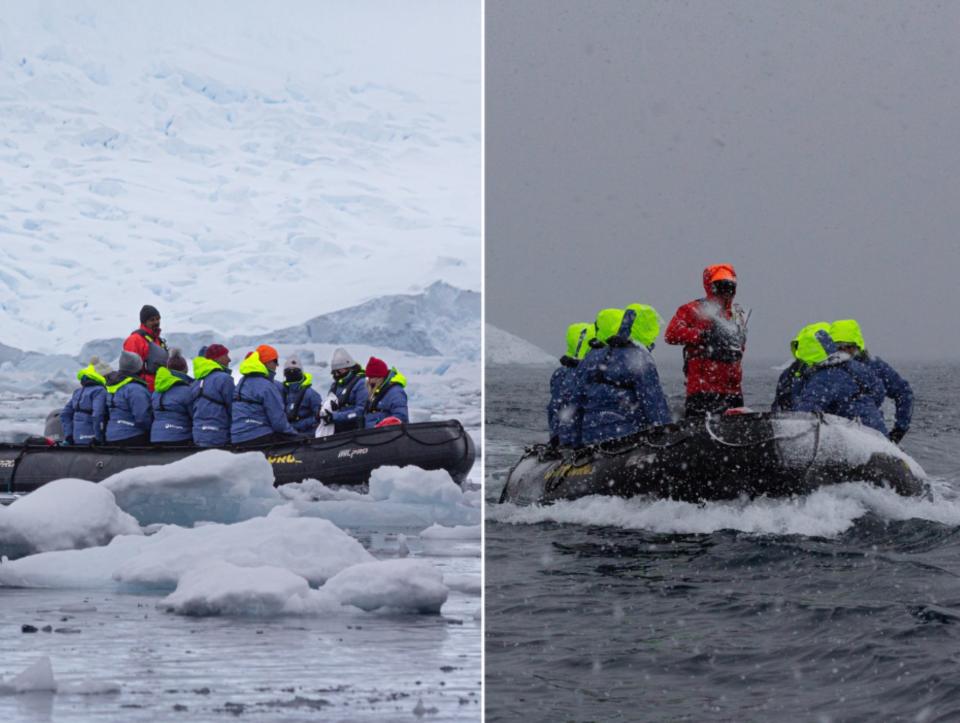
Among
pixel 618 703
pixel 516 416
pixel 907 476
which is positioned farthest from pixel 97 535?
pixel 516 416

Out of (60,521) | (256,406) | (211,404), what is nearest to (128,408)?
(211,404)

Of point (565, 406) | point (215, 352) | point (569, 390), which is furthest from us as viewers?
point (215, 352)

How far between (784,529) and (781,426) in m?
0.46

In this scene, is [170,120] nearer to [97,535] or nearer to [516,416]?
[516,416]

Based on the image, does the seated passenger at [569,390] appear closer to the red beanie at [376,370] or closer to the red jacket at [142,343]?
the red beanie at [376,370]

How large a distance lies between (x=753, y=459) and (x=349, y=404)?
10.5ft

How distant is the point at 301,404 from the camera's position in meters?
9.61

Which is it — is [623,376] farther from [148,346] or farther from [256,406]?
[148,346]

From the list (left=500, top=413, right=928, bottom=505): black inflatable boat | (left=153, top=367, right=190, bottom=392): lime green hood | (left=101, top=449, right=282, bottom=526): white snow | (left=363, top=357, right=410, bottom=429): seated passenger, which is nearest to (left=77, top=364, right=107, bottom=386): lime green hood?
(left=153, top=367, right=190, bottom=392): lime green hood

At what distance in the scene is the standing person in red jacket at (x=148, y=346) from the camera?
8492mm

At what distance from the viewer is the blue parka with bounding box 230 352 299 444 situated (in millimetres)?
8109

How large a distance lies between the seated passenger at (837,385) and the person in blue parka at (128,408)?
4.08 metres

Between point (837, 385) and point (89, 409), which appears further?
point (89, 409)

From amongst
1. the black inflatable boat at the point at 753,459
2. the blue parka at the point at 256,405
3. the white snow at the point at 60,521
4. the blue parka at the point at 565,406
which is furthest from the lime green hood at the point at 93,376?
the black inflatable boat at the point at 753,459
